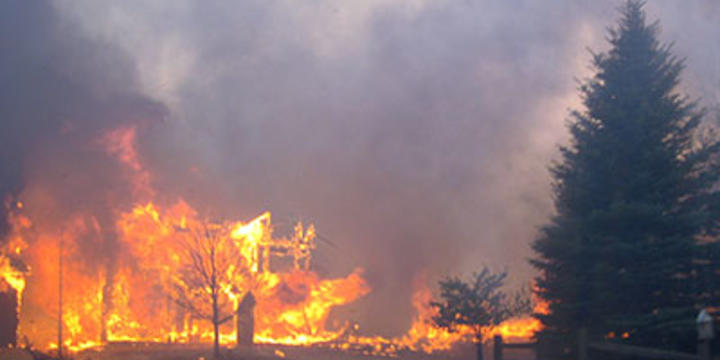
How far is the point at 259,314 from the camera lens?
134 ft

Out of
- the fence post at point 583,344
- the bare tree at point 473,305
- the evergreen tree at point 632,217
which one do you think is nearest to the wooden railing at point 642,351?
the fence post at point 583,344

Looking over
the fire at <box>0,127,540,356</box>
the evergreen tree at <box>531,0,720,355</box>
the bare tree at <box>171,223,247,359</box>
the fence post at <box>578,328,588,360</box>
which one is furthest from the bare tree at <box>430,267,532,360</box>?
the fire at <box>0,127,540,356</box>

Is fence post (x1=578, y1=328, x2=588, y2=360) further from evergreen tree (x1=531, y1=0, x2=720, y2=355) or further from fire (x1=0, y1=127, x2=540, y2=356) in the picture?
fire (x1=0, y1=127, x2=540, y2=356)

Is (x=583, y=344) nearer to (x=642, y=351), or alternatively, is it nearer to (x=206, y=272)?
(x=642, y=351)

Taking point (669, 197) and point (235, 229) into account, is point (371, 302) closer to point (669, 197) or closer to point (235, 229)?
point (235, 229)

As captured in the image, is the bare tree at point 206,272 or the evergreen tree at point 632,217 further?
the bare tree at point 206,272

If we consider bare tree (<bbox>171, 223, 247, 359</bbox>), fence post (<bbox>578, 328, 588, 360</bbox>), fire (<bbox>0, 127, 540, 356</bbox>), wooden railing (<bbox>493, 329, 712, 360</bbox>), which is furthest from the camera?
fire (<bbox>0, 127, 540, 356</bbox>)

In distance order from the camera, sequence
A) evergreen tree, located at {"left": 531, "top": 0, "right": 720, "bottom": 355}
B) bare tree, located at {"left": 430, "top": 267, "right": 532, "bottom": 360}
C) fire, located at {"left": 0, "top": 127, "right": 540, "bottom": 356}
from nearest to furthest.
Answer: evergreen tree, located at {"left": 531, "top": 0, "right": 720, "bottom": 355}, bare tree, located at {"left": 430, "top": 267, "right": 532, "bottom": 360}, fire, located at {"left": 0, "top": 127, "right": 540, "bottom": 356}

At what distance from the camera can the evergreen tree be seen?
1698cm

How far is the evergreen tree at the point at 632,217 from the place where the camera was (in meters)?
17.0

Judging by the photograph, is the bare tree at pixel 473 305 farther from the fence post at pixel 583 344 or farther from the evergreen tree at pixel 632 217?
the fence post at pixel 583 344

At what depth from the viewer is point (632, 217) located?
17125 mm

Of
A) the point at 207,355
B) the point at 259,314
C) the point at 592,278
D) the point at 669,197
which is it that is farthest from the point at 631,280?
the point at 259,314

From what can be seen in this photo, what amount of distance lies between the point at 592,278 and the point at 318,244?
31.3m
